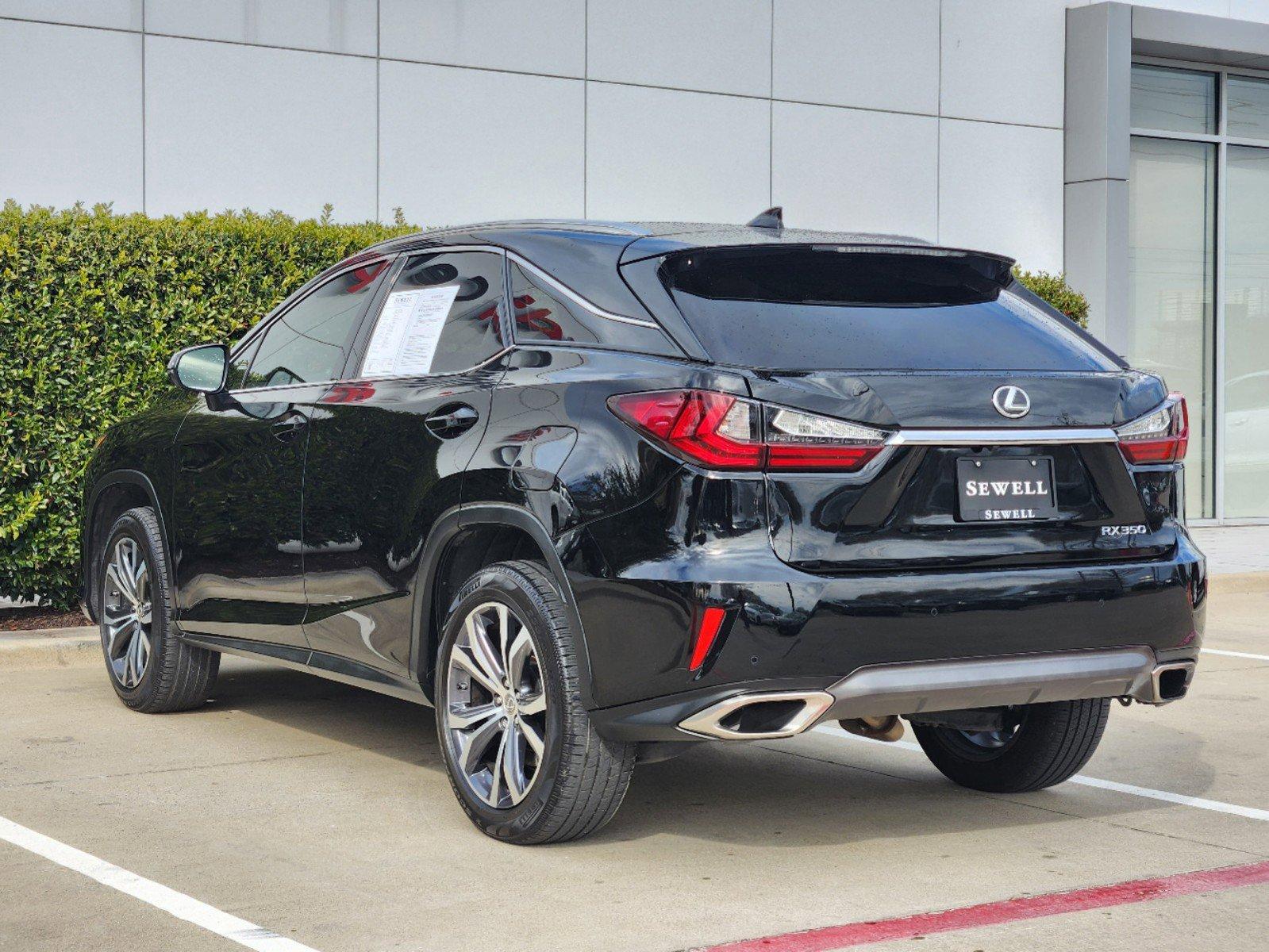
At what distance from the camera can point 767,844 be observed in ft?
16.5

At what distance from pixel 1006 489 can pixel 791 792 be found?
1.64 meters

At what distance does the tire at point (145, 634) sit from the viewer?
6852mm

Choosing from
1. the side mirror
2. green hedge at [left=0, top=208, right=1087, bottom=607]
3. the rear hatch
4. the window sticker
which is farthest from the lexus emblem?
green hedge at [left=0, top=208, right=1087, bottom=607]

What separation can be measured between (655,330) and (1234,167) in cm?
1416

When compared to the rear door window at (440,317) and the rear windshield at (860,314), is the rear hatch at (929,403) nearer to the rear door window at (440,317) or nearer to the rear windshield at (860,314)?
the rear windshield at (860,314)

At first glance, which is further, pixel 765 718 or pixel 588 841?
pixel 588 841

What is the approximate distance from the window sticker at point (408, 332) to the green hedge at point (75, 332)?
380 centimetres

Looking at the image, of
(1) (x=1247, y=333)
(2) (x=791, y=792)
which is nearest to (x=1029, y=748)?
(2) (x=791, y=792)

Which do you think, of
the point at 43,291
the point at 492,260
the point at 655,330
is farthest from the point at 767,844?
the point at 43,291

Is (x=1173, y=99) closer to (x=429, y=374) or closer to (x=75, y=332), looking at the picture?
(x=75, y=332)

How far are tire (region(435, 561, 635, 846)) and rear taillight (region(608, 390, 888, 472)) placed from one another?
63 centimetres


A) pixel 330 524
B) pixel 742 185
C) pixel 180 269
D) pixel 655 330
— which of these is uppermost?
pixel 742 185

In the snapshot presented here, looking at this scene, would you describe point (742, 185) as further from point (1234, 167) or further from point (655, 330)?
point (655, 330)

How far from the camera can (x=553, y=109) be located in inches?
520
